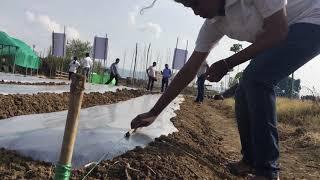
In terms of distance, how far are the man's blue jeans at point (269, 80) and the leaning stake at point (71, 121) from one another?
1299 millimetres

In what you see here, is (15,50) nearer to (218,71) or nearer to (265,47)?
(218,71)

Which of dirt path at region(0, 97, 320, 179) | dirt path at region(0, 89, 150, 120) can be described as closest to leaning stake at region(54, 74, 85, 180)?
dirt path at region(0, 97, 320, 179)

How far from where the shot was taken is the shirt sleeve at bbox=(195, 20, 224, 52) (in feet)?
10.5

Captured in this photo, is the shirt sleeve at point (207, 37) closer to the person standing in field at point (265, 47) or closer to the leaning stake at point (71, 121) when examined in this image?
the person standing in field at point (265, 47)

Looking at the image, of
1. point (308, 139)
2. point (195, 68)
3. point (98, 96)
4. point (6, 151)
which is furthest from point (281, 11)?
point (98, 96)

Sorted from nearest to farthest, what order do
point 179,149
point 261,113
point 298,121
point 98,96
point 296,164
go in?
point 261,113, point 179,149, point 296,164, point 98,96, point 298,121

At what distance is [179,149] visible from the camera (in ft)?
11.5

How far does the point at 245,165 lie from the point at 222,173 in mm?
211

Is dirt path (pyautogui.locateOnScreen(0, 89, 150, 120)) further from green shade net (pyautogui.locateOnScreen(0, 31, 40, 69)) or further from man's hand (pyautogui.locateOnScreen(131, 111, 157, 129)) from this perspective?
green shade net (pyautogui.locateOnScreen(0, 31, 40, 69))

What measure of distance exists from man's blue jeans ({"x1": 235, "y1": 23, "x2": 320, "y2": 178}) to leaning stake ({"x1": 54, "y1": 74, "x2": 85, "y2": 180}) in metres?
1.30

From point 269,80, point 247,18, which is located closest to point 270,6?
point 247,18

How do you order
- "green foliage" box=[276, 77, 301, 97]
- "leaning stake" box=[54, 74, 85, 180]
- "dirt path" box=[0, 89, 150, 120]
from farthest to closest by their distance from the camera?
"green foliage" box=[276, 77, 301, 97] < "dirt path" box=[0, 89, 150, 120] < "leaning stake" box=[54, 74, 85, 180]

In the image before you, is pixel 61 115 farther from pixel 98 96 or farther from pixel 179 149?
pixel 98 96

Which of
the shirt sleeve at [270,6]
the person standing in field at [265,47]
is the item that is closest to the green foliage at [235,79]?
the person standing in field at [265,47]
